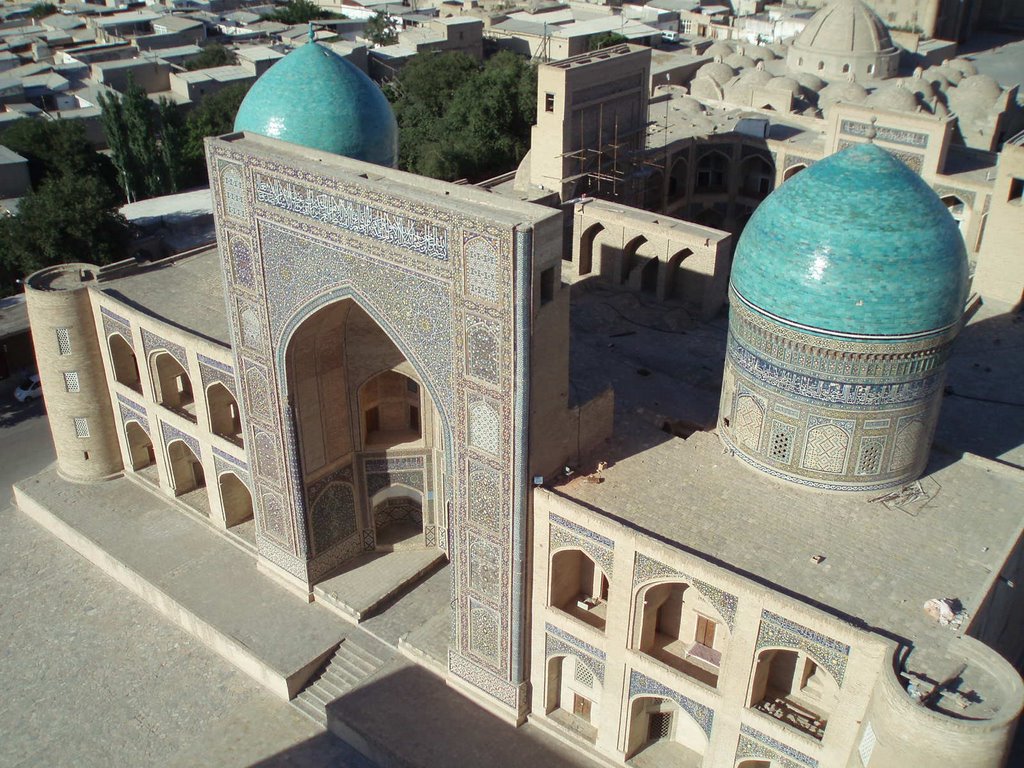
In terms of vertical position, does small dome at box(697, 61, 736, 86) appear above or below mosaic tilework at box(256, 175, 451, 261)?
below

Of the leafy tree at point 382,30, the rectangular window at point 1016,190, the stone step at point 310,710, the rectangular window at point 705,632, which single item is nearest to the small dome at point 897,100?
the rectangular window at point 1016,190

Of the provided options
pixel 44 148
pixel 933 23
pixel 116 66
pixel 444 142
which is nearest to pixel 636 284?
pixel 444 142

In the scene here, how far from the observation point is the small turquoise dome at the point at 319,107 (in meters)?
13.9

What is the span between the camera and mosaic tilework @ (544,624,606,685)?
11.2 metres

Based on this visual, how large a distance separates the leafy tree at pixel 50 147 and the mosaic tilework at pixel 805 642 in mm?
23444

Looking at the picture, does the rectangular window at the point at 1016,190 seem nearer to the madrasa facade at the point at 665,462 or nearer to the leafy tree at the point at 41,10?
the madrasa facade at the point at 665,462

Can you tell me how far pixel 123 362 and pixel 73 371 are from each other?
751 millimetres

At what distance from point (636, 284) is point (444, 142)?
42.8 ft

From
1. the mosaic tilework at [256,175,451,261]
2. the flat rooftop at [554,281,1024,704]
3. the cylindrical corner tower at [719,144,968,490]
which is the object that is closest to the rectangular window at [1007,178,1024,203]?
the flat rooftop at [554,281,1024,704]

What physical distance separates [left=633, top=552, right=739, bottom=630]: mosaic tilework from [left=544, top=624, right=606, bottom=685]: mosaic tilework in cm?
126

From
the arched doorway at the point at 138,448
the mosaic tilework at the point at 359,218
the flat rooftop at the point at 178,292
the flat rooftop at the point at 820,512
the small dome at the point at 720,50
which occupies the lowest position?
the arched doorway at the point at 138,448

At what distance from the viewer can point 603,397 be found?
11.6 m

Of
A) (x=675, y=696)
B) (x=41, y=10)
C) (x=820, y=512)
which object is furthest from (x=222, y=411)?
(x=41, y=10)

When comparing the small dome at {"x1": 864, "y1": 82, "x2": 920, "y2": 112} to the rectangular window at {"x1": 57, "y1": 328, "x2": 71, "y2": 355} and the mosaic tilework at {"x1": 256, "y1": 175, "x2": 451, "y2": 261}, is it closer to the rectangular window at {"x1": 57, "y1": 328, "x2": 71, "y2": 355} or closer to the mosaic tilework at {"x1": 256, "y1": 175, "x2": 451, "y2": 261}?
the mosaic tilework at {"x1": 256, "y1": 175, "x2": 451, "y2": 261}
